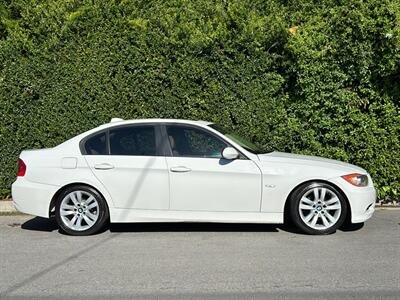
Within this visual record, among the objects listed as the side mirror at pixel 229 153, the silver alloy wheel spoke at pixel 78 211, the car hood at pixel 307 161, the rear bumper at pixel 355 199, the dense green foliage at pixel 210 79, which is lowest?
the silver alloy wheel spoke at pixel 78 211

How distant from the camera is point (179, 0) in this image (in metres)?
10.6

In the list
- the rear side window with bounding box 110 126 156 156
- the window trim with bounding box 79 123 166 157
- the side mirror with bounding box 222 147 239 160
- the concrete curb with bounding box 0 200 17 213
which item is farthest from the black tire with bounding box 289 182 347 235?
the concrete curb with bounding box 0 200 17 213

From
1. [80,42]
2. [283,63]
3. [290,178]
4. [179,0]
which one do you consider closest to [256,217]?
[290,178]

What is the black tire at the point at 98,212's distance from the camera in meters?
6.77

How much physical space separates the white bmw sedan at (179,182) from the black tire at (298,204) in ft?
0.04

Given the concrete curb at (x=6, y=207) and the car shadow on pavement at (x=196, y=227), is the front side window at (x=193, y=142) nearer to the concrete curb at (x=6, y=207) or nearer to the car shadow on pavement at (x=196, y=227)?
the car shadow on pavement at (x=196, y=227)

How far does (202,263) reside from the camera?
216 inches

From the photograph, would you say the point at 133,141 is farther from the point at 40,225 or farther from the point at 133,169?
the point at 40,225

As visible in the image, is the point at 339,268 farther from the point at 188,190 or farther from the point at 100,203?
the point at 100,203

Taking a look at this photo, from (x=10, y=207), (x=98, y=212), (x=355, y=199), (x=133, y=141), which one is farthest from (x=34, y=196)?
(x=355, y=199)

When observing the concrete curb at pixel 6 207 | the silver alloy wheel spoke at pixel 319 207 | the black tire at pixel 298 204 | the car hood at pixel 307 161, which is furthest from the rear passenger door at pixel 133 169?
the concrete curb at pixel 6 207

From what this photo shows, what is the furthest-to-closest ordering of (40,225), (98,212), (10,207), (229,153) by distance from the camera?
(10,207), (40,225), (98,212), (229,153)

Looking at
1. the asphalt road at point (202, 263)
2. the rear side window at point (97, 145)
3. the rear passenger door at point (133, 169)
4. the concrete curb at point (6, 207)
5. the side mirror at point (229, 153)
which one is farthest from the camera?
the concrete curb at point (6, 207)

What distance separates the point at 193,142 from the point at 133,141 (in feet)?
2.68
